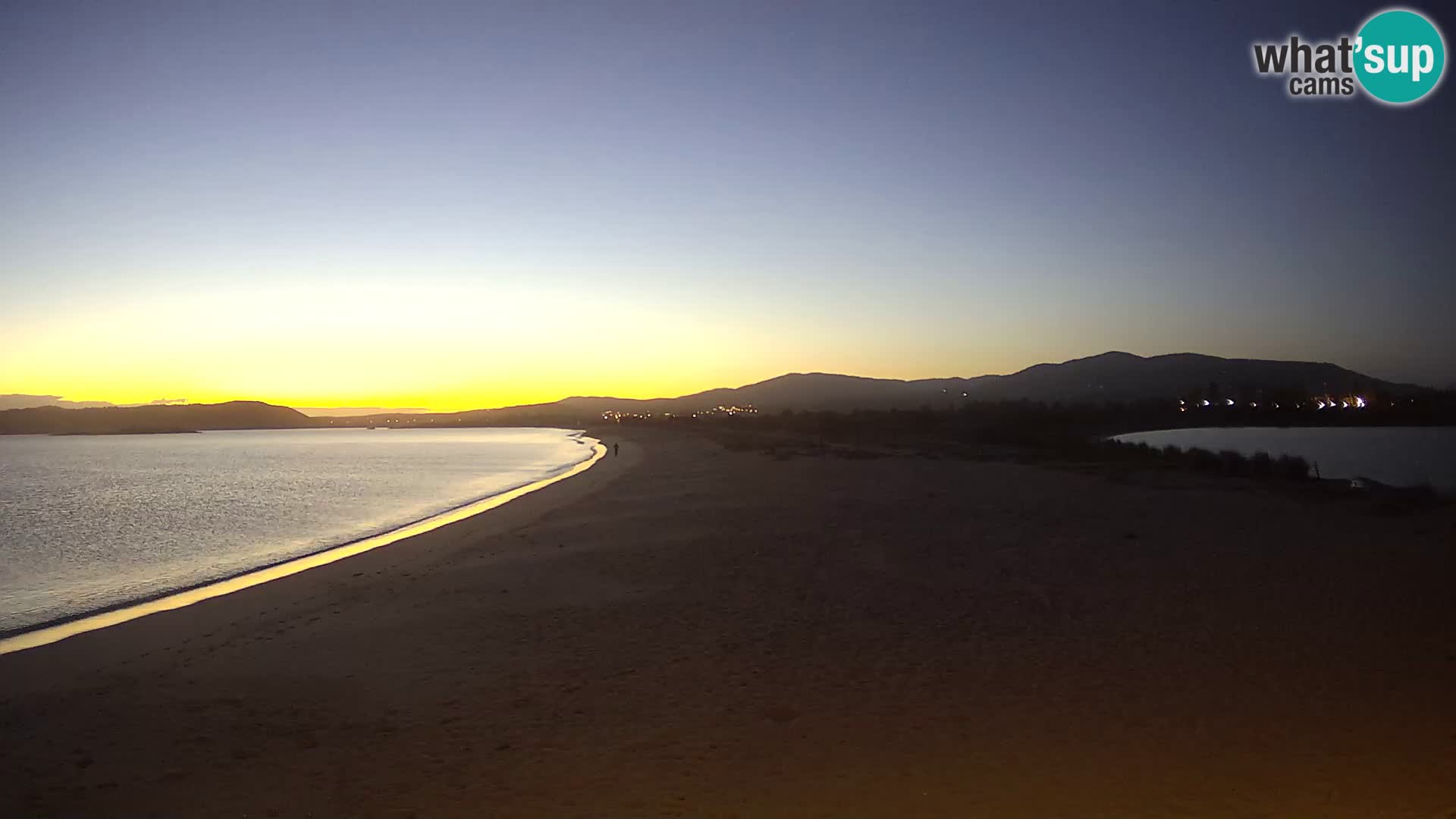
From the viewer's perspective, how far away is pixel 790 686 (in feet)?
25.7

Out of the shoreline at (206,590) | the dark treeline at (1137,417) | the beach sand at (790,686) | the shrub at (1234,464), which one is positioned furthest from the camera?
the dark treeline at (1137,417)

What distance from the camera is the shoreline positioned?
1170 centimetres

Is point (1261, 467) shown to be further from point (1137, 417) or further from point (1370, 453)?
point (1137, 417)

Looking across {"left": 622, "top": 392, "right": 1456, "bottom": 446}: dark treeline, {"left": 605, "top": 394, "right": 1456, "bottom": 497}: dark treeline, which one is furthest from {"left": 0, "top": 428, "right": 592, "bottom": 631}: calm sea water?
{"left": 622, "top": 392, "right": 1456, "bottom": 446}: dark treeline

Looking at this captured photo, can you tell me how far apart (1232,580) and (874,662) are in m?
6.88

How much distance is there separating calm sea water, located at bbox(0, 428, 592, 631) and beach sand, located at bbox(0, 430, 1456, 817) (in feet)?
13.8

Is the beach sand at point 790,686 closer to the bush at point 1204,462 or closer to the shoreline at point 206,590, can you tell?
the shoreline at point 206,590

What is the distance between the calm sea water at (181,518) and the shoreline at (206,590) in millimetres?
373

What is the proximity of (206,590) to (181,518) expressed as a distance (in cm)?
1600

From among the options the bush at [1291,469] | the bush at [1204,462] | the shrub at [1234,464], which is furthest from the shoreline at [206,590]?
the bush at [1291,469]

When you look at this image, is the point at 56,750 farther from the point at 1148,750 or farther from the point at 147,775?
the point at 1148,750

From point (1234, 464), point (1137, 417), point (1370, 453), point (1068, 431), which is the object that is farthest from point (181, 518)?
point (1137, 417)

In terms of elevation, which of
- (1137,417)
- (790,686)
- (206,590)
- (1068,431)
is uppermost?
(1137,417)

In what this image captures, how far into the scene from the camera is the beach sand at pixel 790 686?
5.67 metres
